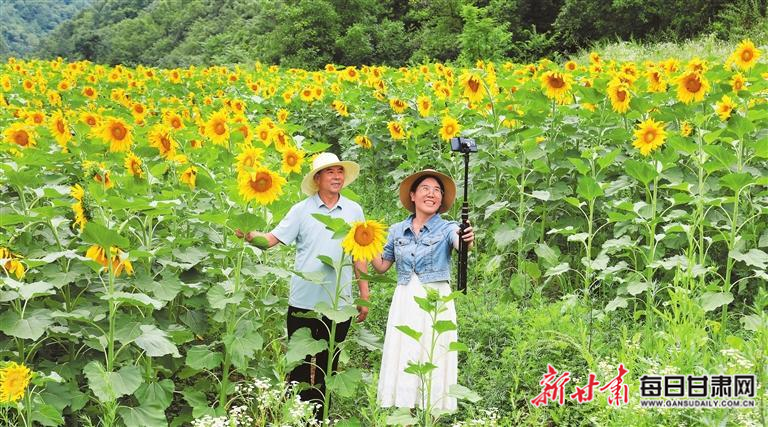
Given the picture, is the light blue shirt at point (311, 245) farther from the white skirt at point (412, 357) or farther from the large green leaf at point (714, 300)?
the large green leaf at point (714, 300)

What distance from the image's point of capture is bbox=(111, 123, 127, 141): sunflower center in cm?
413

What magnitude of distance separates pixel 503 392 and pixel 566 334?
0.45 m

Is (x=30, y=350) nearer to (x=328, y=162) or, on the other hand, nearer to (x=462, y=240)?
(x=328, y=162)

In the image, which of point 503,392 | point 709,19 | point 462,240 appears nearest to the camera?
point 462,240

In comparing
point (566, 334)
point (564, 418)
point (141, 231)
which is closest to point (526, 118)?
point (566, 334)

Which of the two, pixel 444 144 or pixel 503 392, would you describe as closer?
pixel 503 392

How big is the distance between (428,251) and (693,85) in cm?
227

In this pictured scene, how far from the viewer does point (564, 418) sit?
368 cm

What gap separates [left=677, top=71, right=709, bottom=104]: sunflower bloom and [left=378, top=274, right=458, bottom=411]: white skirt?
7.23 ft

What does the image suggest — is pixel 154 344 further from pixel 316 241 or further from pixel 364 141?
pixel 364 141

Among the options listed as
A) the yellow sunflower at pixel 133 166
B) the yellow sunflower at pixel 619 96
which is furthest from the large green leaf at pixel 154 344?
the yellow sunflower at pixel 619 96

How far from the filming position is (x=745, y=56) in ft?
17.3

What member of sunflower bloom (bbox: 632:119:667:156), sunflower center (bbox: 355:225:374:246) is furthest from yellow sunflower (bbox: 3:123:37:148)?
sunflower bloom (bbox: 632:119:667:156)

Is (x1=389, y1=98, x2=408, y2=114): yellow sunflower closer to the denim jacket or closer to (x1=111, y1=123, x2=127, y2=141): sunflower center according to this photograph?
(x1=111, y1=123, x2=127, y2=141): sunflower center
